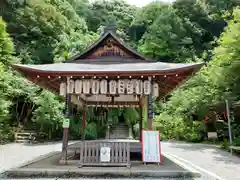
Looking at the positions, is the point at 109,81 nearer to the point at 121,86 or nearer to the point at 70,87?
the point at 121,86

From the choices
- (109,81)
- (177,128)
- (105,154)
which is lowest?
(105,154)

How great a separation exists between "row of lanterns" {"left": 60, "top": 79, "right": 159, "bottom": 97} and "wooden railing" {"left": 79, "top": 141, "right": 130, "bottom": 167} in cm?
166

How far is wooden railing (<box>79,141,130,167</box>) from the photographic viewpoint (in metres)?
7.79

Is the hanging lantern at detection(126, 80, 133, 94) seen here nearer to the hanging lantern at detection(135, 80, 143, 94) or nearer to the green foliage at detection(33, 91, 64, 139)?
the hanging lantern at detection(135, 80, 143, 94)

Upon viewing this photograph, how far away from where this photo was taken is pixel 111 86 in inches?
325

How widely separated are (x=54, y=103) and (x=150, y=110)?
1166cm

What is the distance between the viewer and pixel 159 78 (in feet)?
27.5

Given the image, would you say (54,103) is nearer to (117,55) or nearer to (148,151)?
(117,55)

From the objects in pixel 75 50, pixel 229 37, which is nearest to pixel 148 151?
pixel 229 37

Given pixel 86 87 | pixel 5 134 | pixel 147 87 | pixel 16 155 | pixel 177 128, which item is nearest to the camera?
pixel 147 87

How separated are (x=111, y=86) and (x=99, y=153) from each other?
2.13 metres

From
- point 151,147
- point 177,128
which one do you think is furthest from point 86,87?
point 177,128

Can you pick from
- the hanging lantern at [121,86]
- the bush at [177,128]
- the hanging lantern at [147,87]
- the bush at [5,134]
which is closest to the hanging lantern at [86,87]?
the hanging lantern at [121,86]

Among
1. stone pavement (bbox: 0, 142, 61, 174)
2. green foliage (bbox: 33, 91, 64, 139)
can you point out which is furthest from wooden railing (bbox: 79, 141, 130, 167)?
green foliage (bbox: 33, 91, 64, 139)
